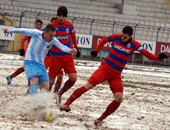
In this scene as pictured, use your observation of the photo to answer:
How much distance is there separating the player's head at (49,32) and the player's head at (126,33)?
1224 millimetres

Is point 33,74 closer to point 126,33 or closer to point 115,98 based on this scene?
point 115,98

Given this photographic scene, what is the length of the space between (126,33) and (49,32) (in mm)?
1355

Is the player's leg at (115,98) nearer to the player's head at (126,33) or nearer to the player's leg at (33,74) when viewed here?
the player's head at (126,33)

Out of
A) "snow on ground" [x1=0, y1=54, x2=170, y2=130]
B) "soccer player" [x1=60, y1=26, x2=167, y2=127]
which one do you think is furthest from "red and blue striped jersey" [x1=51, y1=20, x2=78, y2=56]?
"soccer player" [x1=60, y1=26, x2=167, y2=127]

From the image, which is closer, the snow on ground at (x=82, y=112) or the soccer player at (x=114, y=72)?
the snow on ground at (x=82, y=112)

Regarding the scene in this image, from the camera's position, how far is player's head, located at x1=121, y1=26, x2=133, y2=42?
30.6 feet

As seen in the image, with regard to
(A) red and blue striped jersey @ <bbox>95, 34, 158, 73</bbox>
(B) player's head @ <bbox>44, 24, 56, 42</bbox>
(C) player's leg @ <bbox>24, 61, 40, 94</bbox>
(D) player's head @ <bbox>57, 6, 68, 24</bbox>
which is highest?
(D) player's head @ <bbox>57, 6, 68, 24</bbox>

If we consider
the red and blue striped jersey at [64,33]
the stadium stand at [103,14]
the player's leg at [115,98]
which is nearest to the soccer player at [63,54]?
the red and blue striped jersey at [64,33]

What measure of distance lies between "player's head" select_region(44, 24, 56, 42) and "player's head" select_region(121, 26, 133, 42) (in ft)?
4.01

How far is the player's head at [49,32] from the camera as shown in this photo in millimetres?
9388

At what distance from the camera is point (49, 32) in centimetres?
943

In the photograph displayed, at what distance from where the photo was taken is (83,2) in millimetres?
39031

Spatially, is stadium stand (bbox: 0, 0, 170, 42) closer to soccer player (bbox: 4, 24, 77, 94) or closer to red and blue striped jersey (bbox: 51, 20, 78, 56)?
red and blue striped jersey (bbox: 51, 20, 78, 56)

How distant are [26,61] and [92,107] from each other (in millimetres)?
2428
